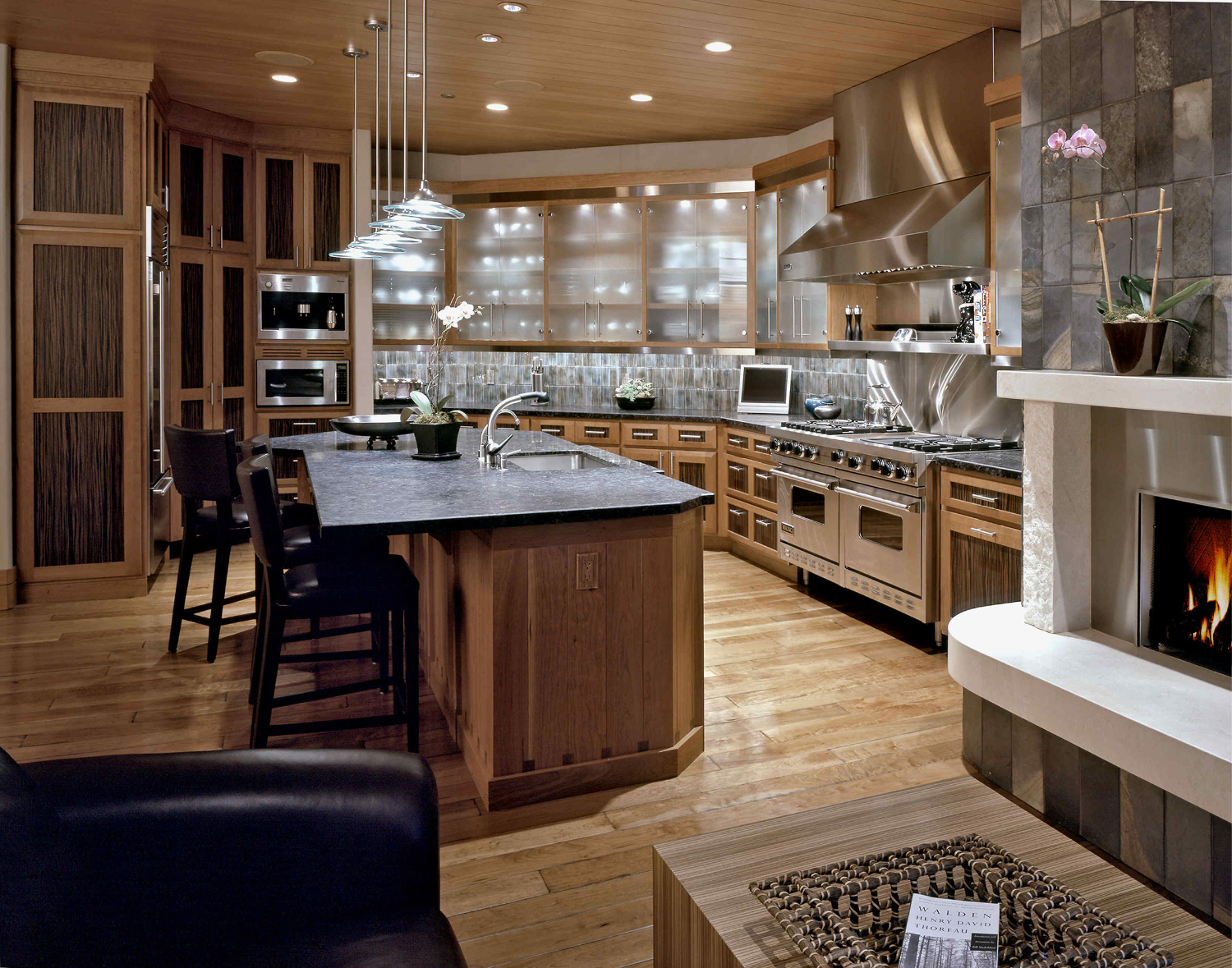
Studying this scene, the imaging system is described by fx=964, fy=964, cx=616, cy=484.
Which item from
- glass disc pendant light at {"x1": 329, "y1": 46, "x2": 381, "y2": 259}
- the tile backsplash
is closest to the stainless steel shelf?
the tile backsplash

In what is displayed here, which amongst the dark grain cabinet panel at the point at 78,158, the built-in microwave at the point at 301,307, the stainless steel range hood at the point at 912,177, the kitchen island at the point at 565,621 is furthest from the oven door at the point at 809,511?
the dark grain cabinet panel at the point at 78,158

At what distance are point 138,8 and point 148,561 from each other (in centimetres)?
289

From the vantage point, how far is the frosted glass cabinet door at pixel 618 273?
282 inches

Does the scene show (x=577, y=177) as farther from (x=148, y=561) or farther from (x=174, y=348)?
(x=148, y=561)

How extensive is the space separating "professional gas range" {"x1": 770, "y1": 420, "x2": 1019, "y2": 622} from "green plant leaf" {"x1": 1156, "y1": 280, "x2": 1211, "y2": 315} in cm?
181

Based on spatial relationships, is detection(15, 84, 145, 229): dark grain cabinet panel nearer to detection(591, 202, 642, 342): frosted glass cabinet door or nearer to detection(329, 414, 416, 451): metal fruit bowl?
detection(329, 414, 416, 451): metal fruit bowl

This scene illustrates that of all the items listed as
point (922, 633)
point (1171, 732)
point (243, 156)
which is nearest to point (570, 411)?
point (243, 156)

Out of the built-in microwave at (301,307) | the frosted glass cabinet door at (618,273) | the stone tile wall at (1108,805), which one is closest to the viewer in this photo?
the stone tile wall at (1108,805)

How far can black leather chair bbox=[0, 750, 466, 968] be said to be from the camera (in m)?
1.41

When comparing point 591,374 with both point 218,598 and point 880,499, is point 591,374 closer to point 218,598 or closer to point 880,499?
point 880,499

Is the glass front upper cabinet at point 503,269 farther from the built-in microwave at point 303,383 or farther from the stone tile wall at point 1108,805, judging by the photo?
the stone tile wall at point 1108,805

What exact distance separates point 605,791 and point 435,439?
169 centimetres

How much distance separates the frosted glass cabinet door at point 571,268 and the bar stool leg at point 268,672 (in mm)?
4739

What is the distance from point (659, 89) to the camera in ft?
18.7
